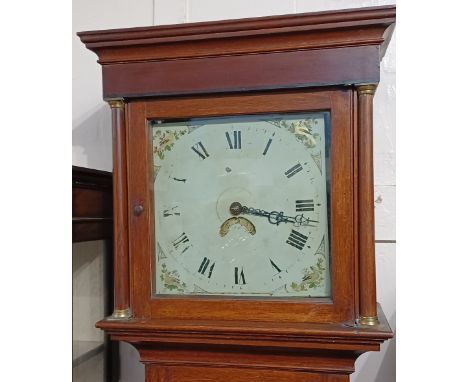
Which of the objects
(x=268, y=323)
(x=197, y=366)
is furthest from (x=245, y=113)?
(x=197, y=366)

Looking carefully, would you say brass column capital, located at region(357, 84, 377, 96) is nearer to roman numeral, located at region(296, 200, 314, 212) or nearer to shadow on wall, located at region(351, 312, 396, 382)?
roman numeral, located at region(296, 200, 314, 212)

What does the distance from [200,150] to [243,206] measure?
0.13 meters

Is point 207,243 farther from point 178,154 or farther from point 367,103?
point 367,103

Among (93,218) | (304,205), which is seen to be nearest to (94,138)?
(93,218)

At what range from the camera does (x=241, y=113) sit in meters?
0.86

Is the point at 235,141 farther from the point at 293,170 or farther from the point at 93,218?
the point at 93,218

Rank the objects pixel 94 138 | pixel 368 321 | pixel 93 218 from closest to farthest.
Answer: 1. pixel 368 321
2. pixel 93 218
3. pixel 94 138

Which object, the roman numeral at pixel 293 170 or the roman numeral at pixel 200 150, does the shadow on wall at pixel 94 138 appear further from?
the roman numeral at pixel 293 170

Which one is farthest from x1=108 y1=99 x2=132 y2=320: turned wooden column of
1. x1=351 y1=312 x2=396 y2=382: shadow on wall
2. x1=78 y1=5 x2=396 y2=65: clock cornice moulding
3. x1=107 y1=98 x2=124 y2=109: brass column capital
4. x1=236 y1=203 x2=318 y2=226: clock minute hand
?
x1=351 y1=312 x2=396 y2=382: shadow on wall

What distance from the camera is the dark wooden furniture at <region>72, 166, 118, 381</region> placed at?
982 millimetres

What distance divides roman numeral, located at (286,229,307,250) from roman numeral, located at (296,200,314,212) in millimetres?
41

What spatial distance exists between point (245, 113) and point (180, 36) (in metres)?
0.18

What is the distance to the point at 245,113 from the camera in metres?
0.86

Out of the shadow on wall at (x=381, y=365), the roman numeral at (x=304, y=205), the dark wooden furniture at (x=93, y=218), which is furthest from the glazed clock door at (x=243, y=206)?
the shadow on wall at (x=381, y=365)
